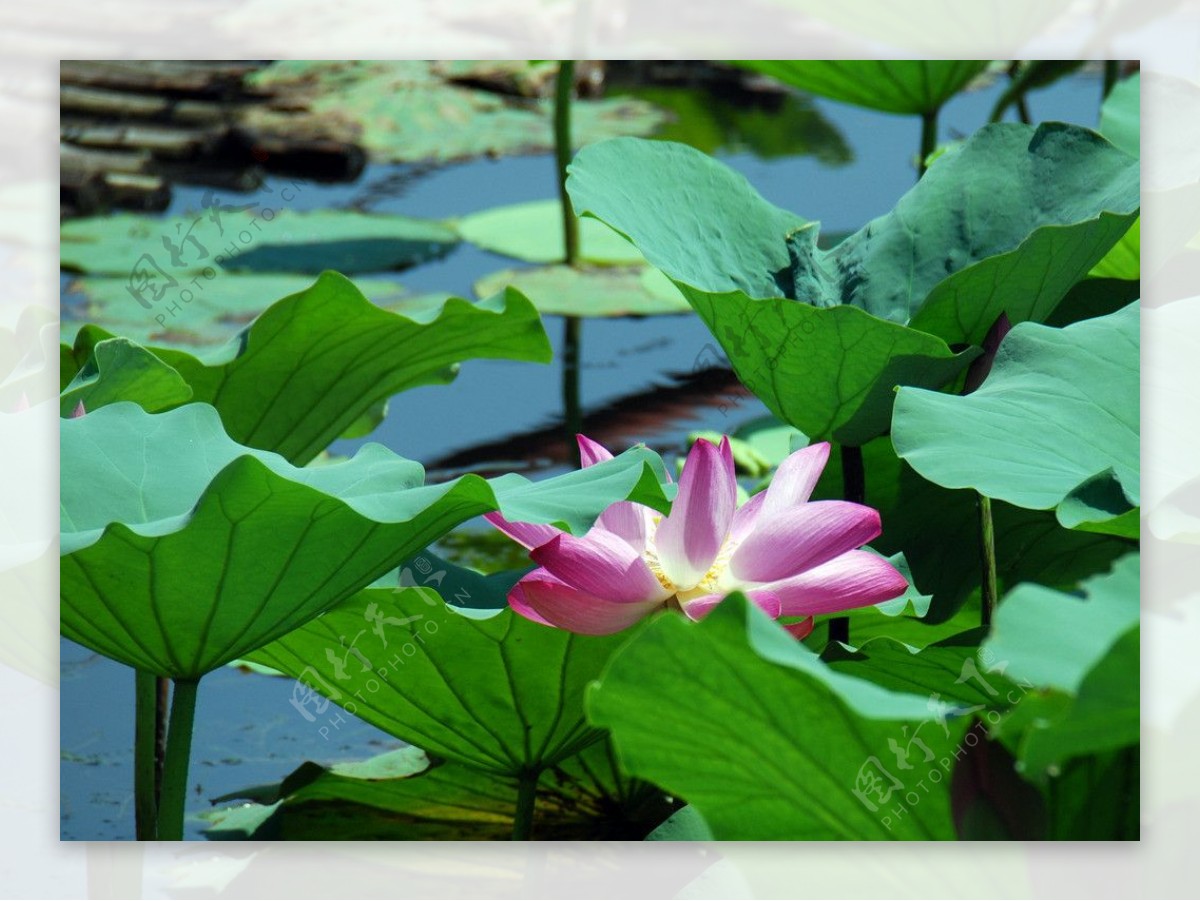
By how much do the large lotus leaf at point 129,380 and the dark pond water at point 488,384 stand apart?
20cm

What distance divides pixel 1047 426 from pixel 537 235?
6.32 feet

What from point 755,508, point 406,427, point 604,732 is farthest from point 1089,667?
point 406,427

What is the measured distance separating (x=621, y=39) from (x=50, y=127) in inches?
22.7

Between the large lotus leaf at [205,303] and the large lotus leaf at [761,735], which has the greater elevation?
the large lotus leaf at [205,303]

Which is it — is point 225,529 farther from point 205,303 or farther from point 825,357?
point 205,303

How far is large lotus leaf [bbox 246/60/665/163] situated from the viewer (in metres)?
3.12

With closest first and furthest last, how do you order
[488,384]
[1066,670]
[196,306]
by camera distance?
[1066,670], [488,384], [196,306]

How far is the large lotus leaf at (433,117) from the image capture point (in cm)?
312

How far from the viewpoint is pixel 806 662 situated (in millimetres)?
662

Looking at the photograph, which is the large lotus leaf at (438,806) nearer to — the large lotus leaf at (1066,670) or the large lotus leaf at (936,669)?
the large lotus leaf at (936,669)

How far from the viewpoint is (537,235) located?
2799 mm

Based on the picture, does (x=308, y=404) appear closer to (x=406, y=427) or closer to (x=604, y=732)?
(x=604, y=732)
